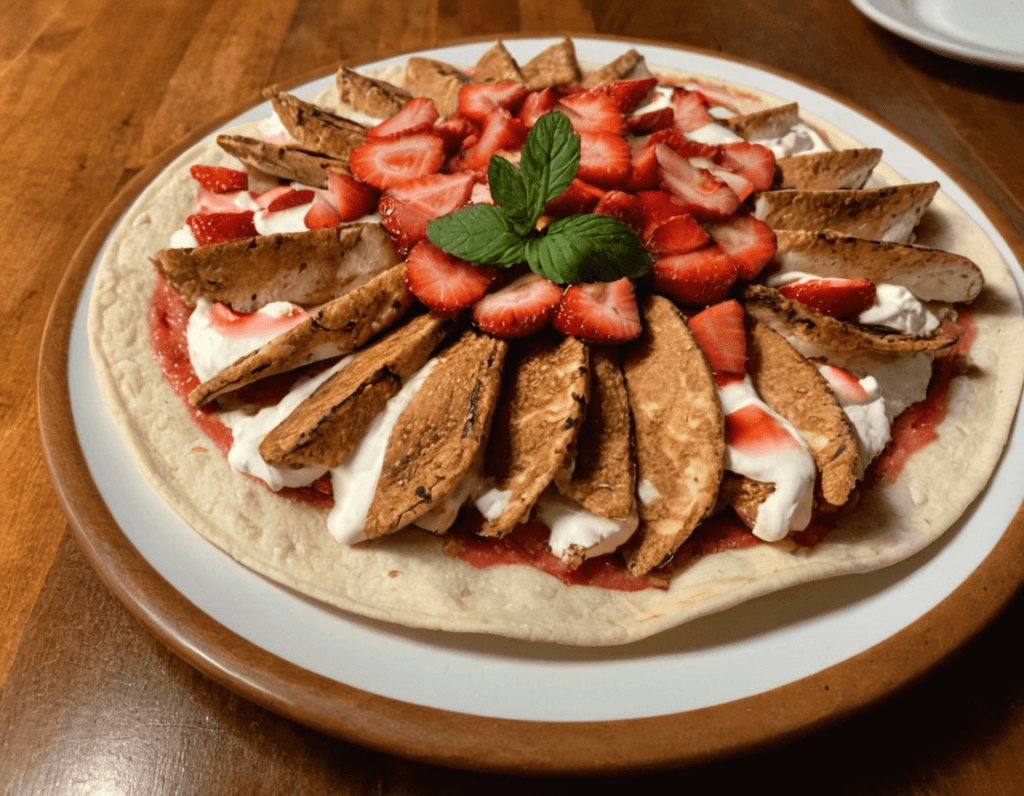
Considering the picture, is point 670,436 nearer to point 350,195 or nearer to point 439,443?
point 439,443

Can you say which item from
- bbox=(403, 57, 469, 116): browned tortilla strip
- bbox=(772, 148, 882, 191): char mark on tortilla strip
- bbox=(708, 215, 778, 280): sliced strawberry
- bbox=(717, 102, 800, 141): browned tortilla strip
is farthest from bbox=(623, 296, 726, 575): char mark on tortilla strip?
bbox=(403, 57, 469, 116): browned tortilla strip

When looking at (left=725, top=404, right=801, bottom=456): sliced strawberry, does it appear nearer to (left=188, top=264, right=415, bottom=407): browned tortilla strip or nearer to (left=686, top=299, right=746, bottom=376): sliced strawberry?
(left=686, top=299, right=746, bottom=376): sliced strawberry

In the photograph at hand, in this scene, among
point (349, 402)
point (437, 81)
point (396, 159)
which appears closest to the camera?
point (349, 402)

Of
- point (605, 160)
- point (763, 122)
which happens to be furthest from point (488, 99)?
point (763, 122)

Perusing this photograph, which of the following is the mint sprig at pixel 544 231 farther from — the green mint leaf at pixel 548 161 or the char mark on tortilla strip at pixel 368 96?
the char mark on tortilla strip at pixel 368 96

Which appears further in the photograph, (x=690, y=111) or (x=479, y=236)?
(x=690, y=111)

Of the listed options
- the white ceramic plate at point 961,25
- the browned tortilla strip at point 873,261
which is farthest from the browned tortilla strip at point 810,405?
the white ceramic plate at point 961,25
